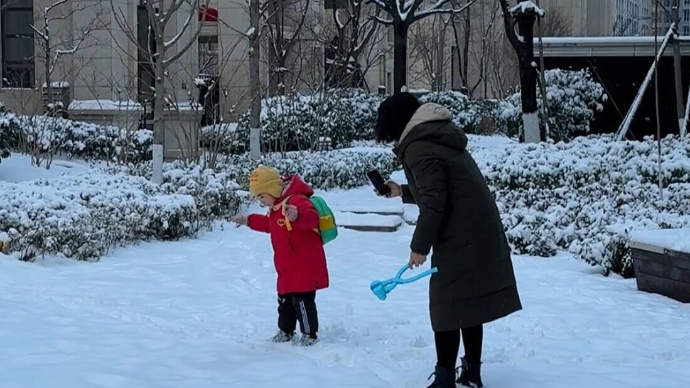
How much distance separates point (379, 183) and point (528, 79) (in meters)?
10.1

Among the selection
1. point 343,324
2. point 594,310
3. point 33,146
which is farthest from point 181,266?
point 33,146

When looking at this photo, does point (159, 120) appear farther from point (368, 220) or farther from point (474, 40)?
point (474, 40)

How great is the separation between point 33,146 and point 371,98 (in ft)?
24.0

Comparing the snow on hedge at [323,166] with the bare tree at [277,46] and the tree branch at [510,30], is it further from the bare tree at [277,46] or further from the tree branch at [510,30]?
the bare tree at [277,46]

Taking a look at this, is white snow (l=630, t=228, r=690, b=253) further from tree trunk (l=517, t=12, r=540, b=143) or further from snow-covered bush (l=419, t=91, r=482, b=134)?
snow-covered bush (l=419, t=91, r=482, b=134)

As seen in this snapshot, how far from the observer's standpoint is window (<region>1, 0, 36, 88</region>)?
67.8 feet

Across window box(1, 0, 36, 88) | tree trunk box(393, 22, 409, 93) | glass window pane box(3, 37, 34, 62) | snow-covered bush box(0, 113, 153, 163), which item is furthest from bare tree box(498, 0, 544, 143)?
glass window pane box(3, 37, 34, 62)

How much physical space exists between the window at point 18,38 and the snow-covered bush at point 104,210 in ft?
35.3

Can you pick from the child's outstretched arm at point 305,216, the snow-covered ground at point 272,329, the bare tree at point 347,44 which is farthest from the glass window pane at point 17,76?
the child's outstretched arm at point 305,216

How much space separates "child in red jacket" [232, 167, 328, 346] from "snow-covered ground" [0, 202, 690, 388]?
207 mm

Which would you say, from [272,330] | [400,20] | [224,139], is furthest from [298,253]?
[400,20]

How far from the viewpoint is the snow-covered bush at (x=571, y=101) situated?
15492 mm

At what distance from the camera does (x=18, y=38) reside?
2088cm

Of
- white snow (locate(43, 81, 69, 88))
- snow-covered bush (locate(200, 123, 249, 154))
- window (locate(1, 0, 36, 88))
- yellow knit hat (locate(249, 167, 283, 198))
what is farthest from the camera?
window (locate(1, 0, 36, 88))
